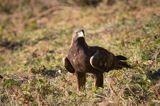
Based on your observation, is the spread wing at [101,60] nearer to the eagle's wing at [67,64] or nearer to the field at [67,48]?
the field at [67,48]

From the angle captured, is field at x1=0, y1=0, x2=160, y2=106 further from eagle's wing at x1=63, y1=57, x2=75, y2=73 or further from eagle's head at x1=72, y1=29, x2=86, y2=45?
Answer: eagle's head at x1=72, y1=29, x2=86, y2=45

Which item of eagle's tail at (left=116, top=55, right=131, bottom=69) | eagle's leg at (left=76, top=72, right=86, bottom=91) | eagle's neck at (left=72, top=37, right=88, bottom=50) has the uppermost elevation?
eagle's neck at (left=72, top=37, right=88, bottom=50)

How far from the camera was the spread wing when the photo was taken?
7.75m

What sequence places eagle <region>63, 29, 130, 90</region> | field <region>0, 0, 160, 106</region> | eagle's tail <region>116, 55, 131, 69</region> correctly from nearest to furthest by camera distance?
1. field <region>0, 0, 160, 106</region>
2. eagle <region>63, 29, 130, 90</region>
3. eagle's tail <region>116, 55, 131, 69</region>

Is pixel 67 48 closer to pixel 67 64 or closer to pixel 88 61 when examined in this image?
pixel 67 64

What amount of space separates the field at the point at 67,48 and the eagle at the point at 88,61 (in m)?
0.14

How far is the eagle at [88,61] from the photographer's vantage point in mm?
7824

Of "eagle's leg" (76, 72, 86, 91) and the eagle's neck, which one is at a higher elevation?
the eagle's neck

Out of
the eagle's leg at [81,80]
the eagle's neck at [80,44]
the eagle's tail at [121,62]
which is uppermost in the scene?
the eagle's neck at [80,44]

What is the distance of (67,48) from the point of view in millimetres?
11930

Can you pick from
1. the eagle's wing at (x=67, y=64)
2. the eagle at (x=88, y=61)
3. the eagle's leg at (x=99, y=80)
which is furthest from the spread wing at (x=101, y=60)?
the eagle's wing at (x=67, y=64)

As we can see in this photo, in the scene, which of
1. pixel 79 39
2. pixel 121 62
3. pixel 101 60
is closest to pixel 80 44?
pixel 79 39

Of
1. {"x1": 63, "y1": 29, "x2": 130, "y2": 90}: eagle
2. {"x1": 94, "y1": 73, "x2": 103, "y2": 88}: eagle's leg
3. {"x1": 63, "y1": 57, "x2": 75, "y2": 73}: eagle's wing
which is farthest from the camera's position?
{"x1": 63, "y1": 57, "x2": 75, "y2": 73}: eagle's wing

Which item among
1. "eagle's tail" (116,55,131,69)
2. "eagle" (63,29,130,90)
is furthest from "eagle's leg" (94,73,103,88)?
"eagle's tail" (116,55,131,69)
